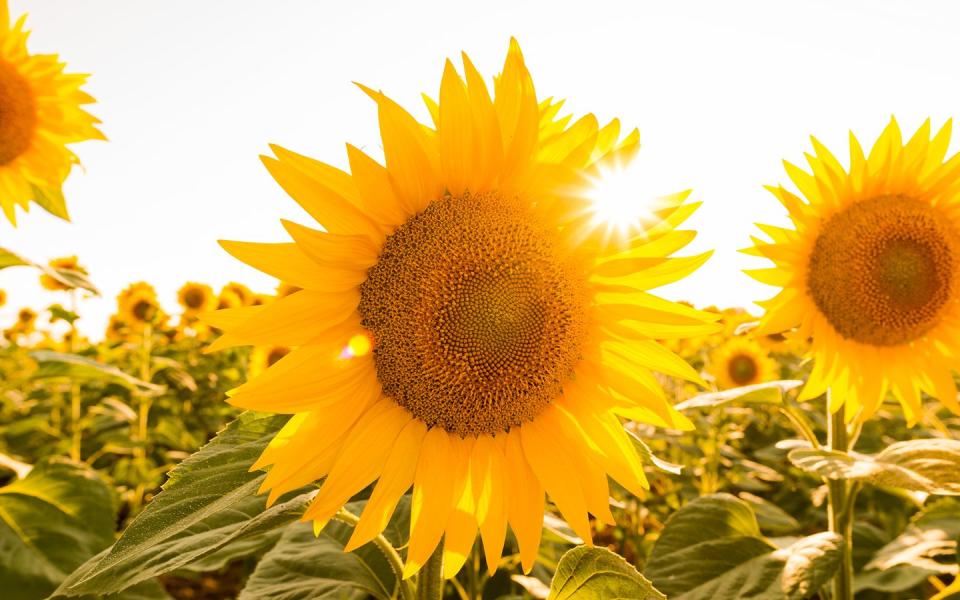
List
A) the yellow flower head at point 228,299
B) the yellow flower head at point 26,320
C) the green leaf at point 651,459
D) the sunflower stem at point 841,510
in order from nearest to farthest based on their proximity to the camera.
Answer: the green leaf at point 651,459 → the sunflower stem at point 841,510 → the yellow flower head at point 228,299 → the yellow flower head at point 26,320

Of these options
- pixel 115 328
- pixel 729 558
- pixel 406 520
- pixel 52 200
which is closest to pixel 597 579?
pixel 406 520

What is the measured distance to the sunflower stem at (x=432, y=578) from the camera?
146cm

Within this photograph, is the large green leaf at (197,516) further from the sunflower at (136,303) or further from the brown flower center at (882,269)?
the sunflower at (136,303)

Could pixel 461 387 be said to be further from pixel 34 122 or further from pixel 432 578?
pixel 34 122

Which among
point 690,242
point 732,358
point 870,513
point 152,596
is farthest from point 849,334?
point 732,358

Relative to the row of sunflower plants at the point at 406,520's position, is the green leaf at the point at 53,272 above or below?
above

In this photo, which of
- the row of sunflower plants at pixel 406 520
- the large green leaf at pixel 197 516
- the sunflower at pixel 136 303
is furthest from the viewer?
the sunflower at pixel 136 303

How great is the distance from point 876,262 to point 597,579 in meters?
1.95

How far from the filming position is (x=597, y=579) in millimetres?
1407

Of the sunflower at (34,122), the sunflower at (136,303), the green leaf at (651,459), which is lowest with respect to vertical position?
the sunflower at (136,303)

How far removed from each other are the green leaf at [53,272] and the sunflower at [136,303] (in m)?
5.46

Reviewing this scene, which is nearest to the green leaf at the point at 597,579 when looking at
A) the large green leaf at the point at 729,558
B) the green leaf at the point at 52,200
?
the large green leaf at the point at 729,558

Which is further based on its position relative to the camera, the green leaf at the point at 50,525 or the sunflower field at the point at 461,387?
the green leaf at the point at 50,525

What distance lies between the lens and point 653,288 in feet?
4.53
